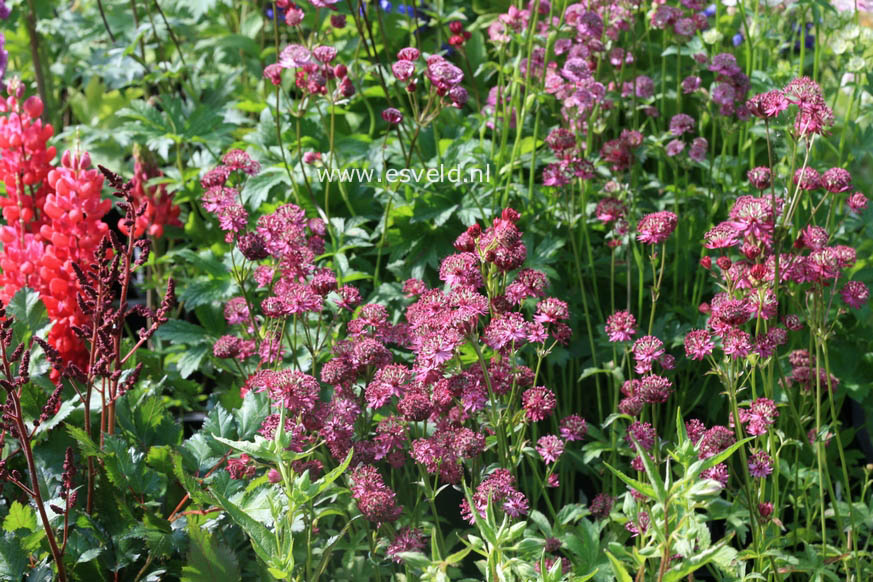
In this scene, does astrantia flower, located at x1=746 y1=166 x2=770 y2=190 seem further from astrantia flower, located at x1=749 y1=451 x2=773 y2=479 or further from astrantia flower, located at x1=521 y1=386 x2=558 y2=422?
astrantia flower, located at x1=521 y1=386 x2=558 y2=422

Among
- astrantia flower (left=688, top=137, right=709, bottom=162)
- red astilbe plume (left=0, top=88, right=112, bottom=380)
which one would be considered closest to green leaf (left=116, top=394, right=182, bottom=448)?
red astilbe plume (left=0, top=88, right=112, bottom=380)

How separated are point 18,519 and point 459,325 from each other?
728mm

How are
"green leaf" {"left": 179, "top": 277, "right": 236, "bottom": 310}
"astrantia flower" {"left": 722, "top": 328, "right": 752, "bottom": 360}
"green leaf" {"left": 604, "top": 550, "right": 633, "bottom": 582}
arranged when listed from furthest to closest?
"green leaf" {"left": 179, "top": 277, "right": 236, "bottom": 310} → "astrantia flower" {"left": 722, "top": 328, "right": 752, "bottom": 360} → "green leaf" {"left": 604, "top": 550, "right": 633, "bottom": 582}

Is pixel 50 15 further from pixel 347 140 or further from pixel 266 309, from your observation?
pixel 266 309

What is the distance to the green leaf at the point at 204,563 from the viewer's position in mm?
1283

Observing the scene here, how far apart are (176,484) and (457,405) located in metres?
0.49

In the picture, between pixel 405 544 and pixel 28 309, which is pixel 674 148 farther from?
pixel 28 309

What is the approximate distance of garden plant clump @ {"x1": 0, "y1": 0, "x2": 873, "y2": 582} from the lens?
1.42 metres

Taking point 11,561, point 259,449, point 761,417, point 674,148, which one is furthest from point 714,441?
point 11,561

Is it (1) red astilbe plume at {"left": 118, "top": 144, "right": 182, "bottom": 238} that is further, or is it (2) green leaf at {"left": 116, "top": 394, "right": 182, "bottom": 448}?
(1) red astilbe plume at {"left": 118, "top": 144, "right": 182, "bottom": 238}

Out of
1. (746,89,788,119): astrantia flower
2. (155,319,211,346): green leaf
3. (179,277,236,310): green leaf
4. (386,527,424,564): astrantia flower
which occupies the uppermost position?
(746,89,788,119): astrantia flower

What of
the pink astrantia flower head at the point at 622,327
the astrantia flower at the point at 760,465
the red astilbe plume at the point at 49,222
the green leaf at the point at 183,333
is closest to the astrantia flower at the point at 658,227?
the pink astrantia flower head at the point at 622,327

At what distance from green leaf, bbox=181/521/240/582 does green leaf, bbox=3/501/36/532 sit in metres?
0.34

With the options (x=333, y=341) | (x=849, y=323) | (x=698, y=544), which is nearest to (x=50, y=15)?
(x=333, y=341)
